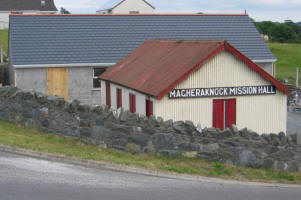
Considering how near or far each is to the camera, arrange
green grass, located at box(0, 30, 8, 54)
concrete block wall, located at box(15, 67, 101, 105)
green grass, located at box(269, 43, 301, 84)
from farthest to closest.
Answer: green grass, located at box(269, 43, 301, 84) → green grass, located at box(0, 30, 8, 54) → concrete block wall, located at box(15, 67, 101, 105)

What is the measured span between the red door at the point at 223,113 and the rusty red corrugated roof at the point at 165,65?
1.74 m

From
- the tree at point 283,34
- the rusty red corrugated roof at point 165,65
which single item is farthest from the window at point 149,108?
the tree at point 283,34

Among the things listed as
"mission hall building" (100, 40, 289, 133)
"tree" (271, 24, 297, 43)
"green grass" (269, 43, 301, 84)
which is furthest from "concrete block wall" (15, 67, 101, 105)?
"tree" (271, 24, 297, 43)

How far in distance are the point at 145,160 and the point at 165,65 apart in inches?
285

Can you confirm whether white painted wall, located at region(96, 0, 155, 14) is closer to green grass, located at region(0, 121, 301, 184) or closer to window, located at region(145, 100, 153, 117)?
window, located at region(145, 100, 153, 117)

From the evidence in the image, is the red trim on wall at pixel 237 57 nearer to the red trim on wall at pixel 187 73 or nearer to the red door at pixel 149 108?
the red trim on wall at pixel 187 73

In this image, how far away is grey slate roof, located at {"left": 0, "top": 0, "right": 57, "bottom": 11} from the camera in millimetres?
85306

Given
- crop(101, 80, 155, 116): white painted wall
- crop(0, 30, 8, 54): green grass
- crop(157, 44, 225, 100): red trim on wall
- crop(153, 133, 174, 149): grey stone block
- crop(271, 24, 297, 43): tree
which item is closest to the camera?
crop(153, 133, 174, 149): grey stone block

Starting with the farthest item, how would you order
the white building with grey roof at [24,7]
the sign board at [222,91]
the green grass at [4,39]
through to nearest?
1. the white building with grey roof at [24,7]
2. the green grass at [4,39]
3. the sign board at [222,91]

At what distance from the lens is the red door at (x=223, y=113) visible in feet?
63.9

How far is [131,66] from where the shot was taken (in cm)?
2395

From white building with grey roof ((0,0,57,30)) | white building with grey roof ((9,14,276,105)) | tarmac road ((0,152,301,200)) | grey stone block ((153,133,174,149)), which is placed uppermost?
white building with grey roof ((0,0,57,30))

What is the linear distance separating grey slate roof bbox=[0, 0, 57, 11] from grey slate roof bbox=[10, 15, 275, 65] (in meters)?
56.5

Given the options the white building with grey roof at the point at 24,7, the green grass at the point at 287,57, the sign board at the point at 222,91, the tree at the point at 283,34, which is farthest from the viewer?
the tree at the point at 283,34
